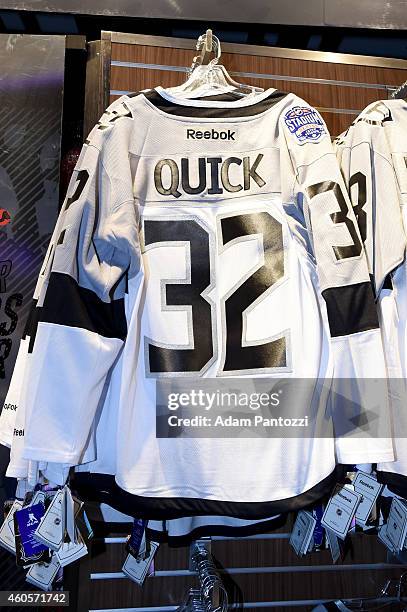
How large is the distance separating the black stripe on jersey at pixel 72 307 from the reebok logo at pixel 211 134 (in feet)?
1.45

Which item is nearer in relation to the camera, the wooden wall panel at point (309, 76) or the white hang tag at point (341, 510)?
the white hang tag at point (341, 510)

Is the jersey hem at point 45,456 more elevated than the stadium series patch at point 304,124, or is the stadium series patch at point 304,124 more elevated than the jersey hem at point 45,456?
the stadium series patch at point 304,124

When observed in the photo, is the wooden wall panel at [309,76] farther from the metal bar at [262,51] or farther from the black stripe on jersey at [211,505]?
the black stripe on jersey at [211,505]

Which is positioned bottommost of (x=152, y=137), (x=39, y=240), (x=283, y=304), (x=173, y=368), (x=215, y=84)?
(x=173, y=368)

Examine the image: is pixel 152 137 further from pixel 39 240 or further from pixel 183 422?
pixel 183 422

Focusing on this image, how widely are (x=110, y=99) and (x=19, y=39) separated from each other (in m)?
0.34

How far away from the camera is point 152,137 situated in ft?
4.22

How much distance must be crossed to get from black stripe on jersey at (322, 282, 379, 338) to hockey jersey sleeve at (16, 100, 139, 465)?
0.42 m

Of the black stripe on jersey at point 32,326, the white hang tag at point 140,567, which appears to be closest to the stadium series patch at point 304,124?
the black stripe on jersey at point 32,326

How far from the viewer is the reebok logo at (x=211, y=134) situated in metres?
1.30

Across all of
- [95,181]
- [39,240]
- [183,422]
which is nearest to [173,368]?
[183,422]

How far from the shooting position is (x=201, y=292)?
3.99 feet

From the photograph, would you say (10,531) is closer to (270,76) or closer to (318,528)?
(318,528)

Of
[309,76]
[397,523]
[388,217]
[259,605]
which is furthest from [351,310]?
[259,605]
